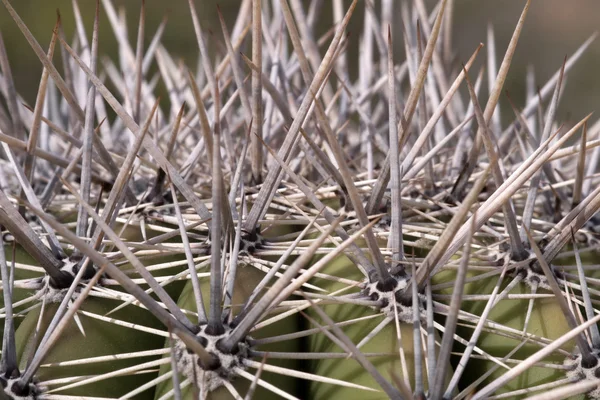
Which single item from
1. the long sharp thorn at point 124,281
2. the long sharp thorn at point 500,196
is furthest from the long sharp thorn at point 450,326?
the long sharp thorn at point 124,281

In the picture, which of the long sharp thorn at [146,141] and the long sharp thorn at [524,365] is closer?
the long sharp thorn at [524,365]

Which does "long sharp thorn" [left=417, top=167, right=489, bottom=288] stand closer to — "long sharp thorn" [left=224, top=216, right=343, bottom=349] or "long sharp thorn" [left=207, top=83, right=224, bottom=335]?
"long sharp thorn" [left=224, top=216, right=343, bottom=349]

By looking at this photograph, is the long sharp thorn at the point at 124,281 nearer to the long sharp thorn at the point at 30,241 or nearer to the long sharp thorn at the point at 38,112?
the long sharp thorn at the point at 30,241

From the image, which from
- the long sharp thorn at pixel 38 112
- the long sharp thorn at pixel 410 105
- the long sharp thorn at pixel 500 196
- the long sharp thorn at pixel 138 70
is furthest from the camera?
the long sharp thorn at pixel 138 70

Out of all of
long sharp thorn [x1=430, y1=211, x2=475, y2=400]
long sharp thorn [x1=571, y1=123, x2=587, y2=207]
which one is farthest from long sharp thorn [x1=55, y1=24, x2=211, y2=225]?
long sharp thorn [x1=571, y1=123, x2=587, y2=207]

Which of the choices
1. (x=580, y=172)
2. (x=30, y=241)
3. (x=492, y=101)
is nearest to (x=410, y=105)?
(x=492, y=101)

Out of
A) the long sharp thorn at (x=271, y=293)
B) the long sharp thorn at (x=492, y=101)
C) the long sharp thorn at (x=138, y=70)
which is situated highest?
the long sharp thorn at (x=138, y=70)

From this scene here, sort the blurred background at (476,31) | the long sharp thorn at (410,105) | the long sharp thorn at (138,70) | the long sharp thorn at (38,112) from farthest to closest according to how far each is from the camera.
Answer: the blurred background at (476,31) → the long sharp thorn at (138,70) → the long sharp thorn at (38,112) → the long sharp thorn at (410,105)

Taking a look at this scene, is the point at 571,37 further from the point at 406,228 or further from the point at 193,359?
the point at 193,359

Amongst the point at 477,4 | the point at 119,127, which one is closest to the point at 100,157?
the point at 119,127

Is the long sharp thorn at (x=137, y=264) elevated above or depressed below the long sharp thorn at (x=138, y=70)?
below
